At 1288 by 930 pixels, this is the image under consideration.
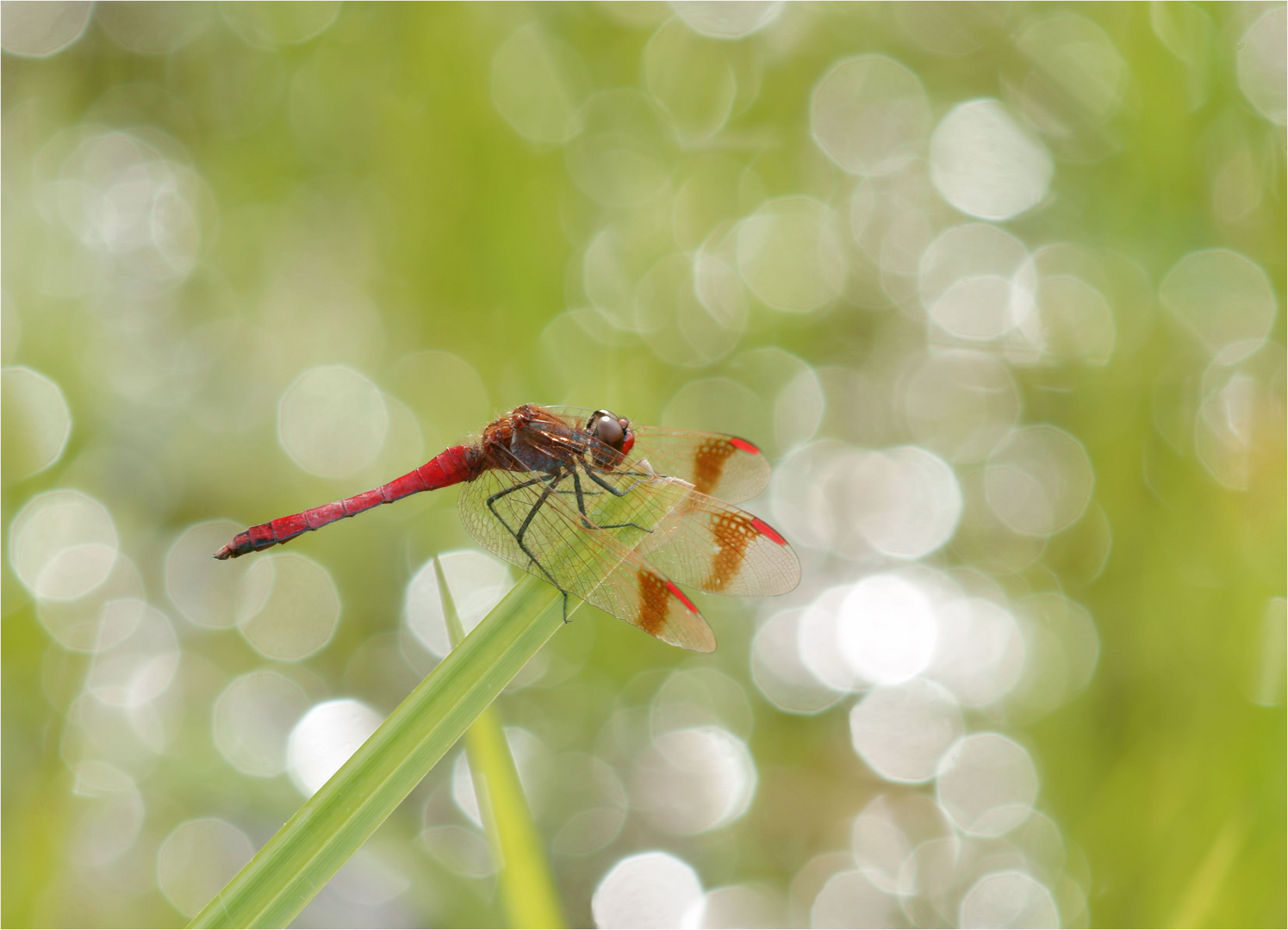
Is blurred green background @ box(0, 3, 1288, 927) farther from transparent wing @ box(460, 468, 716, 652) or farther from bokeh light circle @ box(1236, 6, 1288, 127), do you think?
transparent wing @ box(460, 468, 716, 652)

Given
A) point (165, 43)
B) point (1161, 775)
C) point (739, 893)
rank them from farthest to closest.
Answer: point (165, 43) → point (739, 893) → point (1161, 775)

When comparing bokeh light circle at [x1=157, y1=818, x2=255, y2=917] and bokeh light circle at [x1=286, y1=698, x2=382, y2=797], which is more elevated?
bokeh light circle at [x1=286, y1=698, x2=382, y2=797]

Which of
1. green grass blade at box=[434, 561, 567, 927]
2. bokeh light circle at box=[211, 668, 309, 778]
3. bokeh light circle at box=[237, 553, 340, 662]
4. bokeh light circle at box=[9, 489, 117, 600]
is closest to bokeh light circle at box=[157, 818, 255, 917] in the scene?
bokeh light circle at box=[211, 668, 309, 778]

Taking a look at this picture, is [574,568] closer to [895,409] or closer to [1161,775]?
[1161,775]

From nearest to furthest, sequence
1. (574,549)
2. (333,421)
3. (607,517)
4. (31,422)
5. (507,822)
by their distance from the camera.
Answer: (507,822) < (574,549) < (607,517) < (31,422) < (333,421)

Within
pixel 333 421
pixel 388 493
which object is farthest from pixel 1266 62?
pixel 333 421

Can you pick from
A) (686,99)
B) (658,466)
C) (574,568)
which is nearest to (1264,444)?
(658,466)

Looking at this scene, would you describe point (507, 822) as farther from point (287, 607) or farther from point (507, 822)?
point (287, 607)
